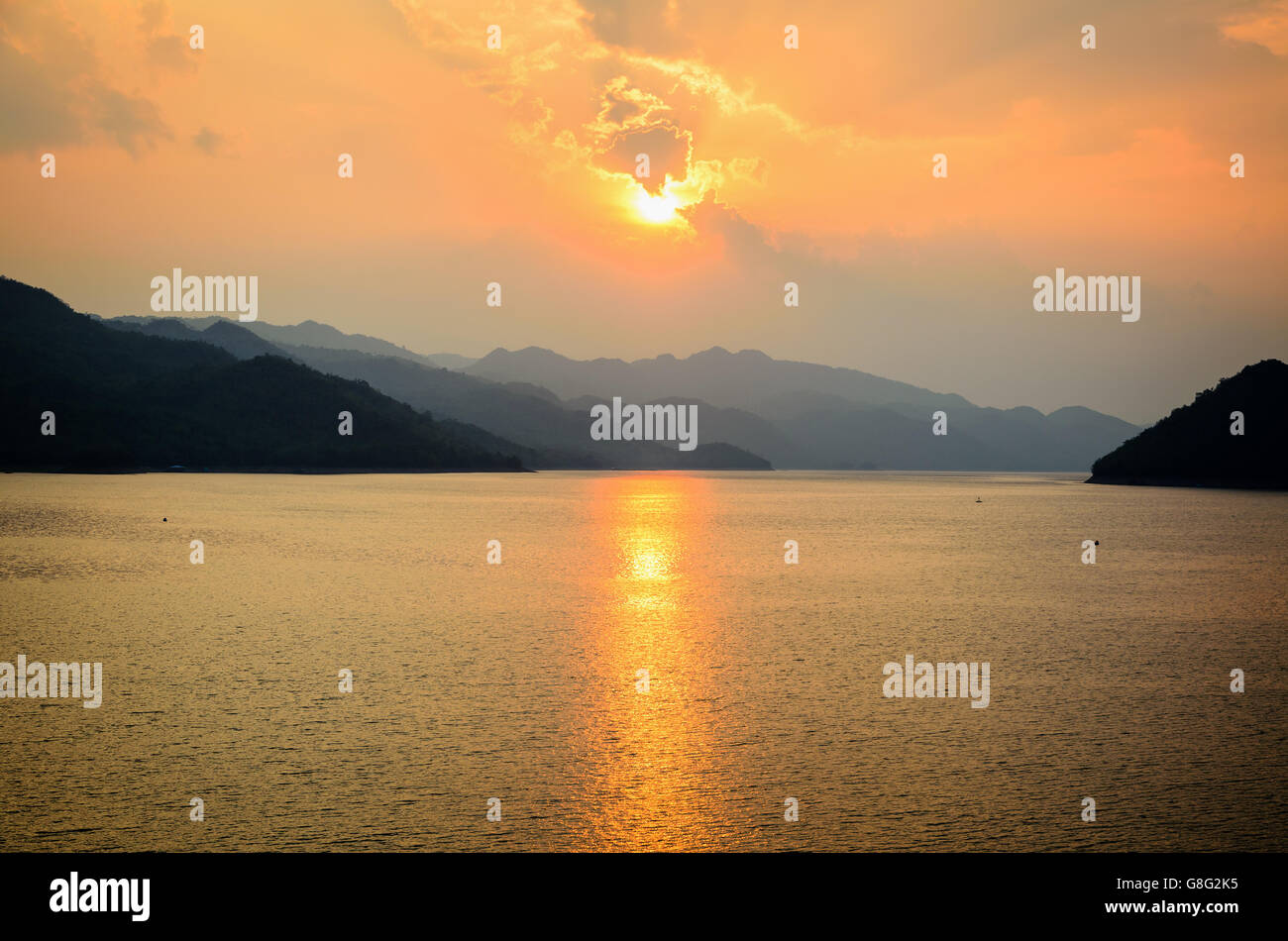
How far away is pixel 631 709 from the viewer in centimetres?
2547

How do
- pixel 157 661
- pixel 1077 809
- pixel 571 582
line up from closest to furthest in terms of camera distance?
pixel 1077 809, pixel 157 661, pixel 571 582

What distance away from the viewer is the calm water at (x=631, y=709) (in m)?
17.1

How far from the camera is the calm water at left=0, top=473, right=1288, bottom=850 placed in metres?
17.1

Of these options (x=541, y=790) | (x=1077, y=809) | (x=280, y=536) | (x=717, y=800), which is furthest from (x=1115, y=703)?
(x=280, y=536)

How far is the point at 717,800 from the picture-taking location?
1820 cm

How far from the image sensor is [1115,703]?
1051 inches

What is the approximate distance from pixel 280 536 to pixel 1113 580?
6376 cm

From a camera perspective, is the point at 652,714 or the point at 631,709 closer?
the point at 652,714
